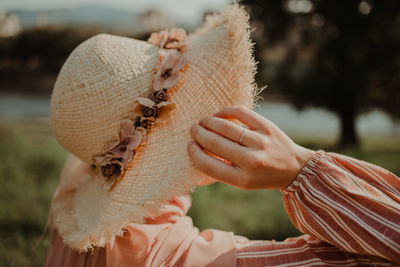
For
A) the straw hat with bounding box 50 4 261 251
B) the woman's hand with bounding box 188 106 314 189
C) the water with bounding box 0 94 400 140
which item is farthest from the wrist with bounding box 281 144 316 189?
the water with bounding box 0 94 400 140

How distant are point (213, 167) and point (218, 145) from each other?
2.8 inches

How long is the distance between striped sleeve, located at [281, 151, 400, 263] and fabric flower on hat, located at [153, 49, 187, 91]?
0.59 meters

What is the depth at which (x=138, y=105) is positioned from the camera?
45.5 inches

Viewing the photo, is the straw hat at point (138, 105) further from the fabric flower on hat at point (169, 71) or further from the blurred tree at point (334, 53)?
the blurred tree at point (334, 53)

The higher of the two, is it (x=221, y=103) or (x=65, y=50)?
(x=221, y=103)

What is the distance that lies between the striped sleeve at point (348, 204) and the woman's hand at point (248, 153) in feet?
0.22

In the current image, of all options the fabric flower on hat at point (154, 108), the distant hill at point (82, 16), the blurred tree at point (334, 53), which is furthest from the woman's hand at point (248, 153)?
the distant hill at point (82, 16)

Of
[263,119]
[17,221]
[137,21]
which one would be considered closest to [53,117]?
[263,119]

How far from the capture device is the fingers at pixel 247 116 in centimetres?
92

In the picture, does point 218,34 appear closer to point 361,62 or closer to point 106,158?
point 106,158

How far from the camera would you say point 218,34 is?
1138mm

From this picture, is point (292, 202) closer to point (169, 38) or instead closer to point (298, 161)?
point (298, 161)

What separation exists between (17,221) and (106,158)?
2.73m

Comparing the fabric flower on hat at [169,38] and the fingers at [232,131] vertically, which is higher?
the fabric flower on hat at [169,38]
